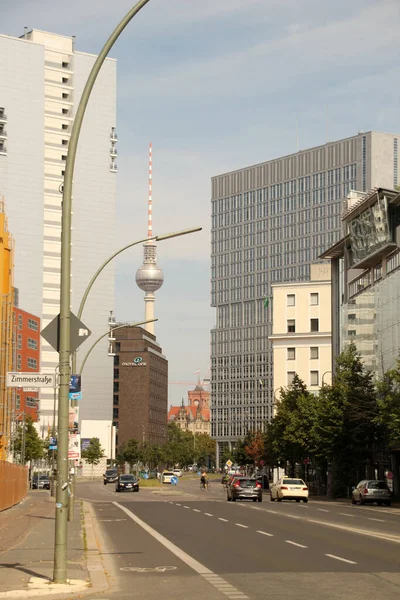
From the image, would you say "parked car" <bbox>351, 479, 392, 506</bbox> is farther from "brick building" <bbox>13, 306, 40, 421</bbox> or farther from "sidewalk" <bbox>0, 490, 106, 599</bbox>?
"brick building" <bbox>13, 306, 40, 421</bbox>

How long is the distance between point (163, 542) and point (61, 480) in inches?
406

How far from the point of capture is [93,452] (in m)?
174

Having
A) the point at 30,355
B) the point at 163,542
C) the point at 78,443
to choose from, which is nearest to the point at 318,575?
the point at 163,542

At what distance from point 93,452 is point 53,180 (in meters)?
45.8

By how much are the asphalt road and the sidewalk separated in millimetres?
413

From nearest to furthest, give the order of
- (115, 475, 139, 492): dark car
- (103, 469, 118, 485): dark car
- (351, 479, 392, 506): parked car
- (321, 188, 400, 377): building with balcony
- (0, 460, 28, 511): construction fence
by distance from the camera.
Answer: (0, 460, 28, 511): construction fence, (351, 479, 392, 506): parked car, (321, 188, 400, 377): building with balcony, (115, 475, 139, 492): dark car, (103, 469, 118, 485): dark car

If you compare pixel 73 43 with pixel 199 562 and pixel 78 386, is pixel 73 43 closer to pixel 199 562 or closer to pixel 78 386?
pixel 78 386

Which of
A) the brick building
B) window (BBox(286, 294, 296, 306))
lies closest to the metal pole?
window (BBox(286, 294, 296, 306))

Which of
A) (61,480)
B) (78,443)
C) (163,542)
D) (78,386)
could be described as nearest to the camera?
(61,480)

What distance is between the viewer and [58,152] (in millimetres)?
179375

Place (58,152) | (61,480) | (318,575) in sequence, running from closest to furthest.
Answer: (61,480)
(318,575)
(58,152)

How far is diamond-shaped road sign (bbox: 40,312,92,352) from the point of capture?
16.3 m

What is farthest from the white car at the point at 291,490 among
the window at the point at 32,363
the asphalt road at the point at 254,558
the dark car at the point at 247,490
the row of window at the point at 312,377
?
the window at the point at 32,363

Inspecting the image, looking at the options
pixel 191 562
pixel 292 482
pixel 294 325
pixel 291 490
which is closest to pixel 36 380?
pixel 191 562
